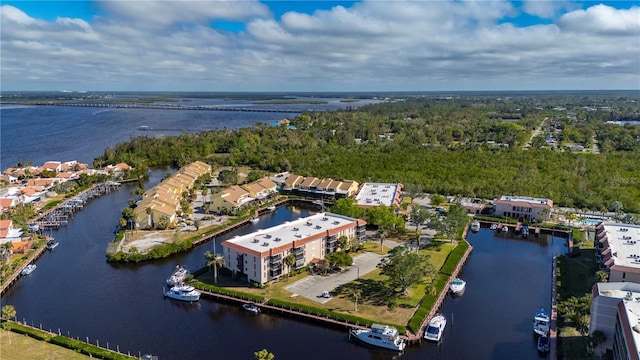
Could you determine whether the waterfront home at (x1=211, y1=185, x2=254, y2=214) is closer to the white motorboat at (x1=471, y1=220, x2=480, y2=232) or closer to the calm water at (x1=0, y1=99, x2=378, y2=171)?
the white motorboat at (x1=471, y1=220, x2=480, y2=232)

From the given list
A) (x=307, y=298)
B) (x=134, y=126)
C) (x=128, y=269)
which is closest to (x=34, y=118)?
(x=134, y=126)

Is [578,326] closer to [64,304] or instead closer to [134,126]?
[64,304]

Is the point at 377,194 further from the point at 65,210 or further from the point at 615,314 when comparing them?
the point at 65,210

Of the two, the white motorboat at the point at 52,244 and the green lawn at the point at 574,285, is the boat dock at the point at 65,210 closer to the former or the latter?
the white motorboat at the point at 52,244

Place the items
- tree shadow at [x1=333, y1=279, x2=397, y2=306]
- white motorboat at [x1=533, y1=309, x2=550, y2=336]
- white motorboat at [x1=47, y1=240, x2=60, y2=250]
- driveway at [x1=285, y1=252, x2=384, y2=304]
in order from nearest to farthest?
white motorboat at [x1=533, y1=309, x2=550, y2=336] < tree shadow at [x1=333, y1=279, x2=397, y2=306] < driveway at [x1=285, y1=252, x2=384, y2=304] < white motorboat at [x1=47, y1=240, x2=60, y2=250]

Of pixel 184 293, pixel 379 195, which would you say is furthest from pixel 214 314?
pixel 379 195

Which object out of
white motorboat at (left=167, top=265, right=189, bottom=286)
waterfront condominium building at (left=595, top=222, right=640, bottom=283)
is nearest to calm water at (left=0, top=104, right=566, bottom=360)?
white motorboat at (left=167, top=265, right=189, bottom=286)
